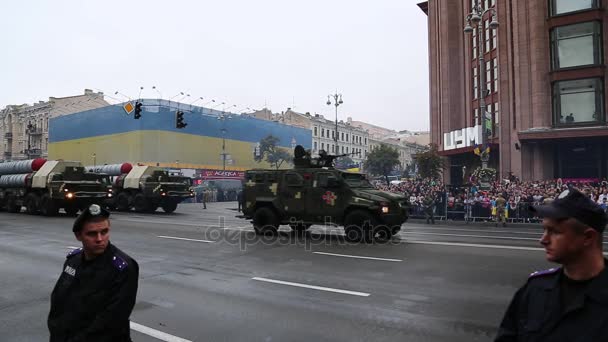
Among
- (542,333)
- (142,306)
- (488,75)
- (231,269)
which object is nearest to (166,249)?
(231,269)

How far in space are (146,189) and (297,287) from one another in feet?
65.2

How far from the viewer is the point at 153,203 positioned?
1011 inches

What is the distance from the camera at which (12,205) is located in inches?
954

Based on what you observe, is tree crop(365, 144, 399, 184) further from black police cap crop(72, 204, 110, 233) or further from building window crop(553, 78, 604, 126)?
black police cap crop(72, 204, 110, 233)

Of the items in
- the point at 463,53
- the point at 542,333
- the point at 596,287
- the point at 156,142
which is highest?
the point at 463,53

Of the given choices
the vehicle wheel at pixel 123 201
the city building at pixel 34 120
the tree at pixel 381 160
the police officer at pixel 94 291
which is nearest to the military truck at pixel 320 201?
the police officer at pixel 94 291

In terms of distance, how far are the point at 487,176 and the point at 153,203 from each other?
1850 cm

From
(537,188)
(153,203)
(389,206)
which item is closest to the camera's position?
(389,206)

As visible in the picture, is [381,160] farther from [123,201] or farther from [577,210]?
[577,210]

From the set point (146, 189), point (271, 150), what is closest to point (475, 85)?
point (146, 189)

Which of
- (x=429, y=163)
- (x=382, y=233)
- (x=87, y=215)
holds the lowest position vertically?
(x=382, y=233)

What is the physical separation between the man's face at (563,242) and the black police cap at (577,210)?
4 cm

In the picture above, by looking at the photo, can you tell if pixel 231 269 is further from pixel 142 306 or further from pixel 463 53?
pixel 463 53

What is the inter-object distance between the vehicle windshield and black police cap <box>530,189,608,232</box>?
1085 cm
